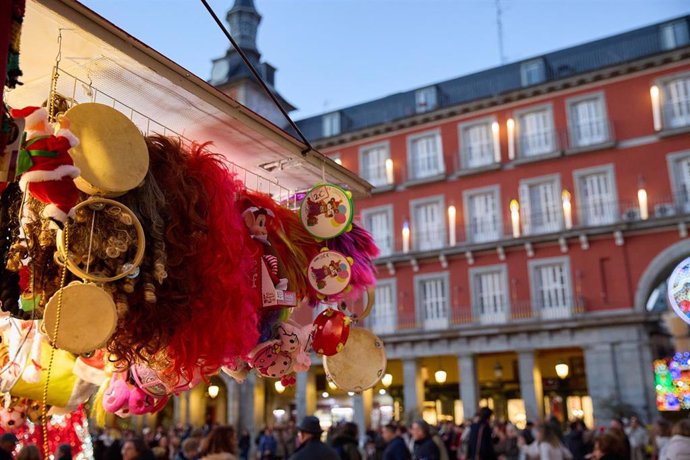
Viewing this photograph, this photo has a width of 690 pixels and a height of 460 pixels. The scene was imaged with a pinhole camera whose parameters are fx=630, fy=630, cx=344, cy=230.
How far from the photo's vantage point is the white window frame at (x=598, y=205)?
75.9 ft

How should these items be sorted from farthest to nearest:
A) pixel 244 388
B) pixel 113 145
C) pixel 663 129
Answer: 1. pixel 244 388
2. pixel 663 129
3. pixel 113 145

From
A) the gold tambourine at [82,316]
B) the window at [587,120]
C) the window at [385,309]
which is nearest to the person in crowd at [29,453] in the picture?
the gold tambourine at [82,316]

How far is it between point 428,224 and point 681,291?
21.7 m

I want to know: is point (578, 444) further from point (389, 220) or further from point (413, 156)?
point (413, 156)

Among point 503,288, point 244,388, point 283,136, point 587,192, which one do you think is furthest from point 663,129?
point 283,136

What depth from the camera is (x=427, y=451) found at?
7.67 metres

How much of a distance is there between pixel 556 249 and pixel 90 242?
23.6 m

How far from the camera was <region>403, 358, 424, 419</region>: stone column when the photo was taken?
984 inches

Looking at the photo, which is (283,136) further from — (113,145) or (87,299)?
(87,299)

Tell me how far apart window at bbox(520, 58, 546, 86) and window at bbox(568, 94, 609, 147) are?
8.35 ft

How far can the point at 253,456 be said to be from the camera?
25.2 meters

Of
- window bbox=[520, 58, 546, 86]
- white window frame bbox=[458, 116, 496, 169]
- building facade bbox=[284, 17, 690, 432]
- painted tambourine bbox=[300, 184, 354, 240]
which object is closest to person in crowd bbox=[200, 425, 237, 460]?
painted tambourine bbox=[300, 184, 354, 240]

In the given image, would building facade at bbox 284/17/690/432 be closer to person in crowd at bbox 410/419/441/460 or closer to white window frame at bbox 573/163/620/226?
white window frame at bbox 573/163/620/226

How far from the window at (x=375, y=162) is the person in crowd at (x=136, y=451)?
23.2 metres
